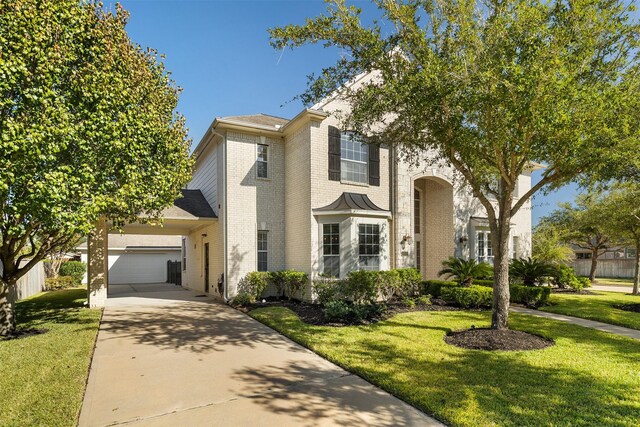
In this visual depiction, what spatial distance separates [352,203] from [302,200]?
1.83 meters

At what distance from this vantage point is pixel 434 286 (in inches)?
552

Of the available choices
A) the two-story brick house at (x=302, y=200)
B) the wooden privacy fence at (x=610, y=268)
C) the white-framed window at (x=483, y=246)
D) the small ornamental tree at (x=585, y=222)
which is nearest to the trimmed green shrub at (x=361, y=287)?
the two-story brick house at (x=302, y=200)

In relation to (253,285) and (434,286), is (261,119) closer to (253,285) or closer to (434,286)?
(253,285)

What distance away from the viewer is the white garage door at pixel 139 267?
24.4 metres

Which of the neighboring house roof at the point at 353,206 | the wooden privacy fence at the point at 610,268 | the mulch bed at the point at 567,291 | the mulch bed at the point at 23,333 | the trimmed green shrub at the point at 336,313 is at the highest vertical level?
the neighboring house roof at the point at 353,206

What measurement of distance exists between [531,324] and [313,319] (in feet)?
18.5

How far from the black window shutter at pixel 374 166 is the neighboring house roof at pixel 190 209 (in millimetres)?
6374

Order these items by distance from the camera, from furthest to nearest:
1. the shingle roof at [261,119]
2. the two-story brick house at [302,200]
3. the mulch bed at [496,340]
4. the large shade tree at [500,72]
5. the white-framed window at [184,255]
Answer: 1. the white-framed window at [184,255]
2. the shingle roof at [261,119]
3. the two-story brick house at [302,200]
4. the mulch bed at [496,340]
5. the large shade tree at [500,72]

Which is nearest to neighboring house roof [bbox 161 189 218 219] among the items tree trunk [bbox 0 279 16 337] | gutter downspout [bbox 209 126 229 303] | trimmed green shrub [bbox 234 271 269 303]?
gutter downspout [bbox 209 126 229 303]

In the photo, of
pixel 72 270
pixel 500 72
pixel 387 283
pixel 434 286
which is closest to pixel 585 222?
pixel 434 286

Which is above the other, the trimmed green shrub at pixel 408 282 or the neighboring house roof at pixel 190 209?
the neighboring house roof at pixel 190 209

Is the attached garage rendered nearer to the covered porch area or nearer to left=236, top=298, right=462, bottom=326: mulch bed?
the covered porch area

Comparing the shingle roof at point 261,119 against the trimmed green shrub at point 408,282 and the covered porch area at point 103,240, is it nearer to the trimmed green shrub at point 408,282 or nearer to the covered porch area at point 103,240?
the covered porch area at point 103,240

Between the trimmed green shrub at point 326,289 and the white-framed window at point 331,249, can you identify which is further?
the white-framed window at point 331,249
